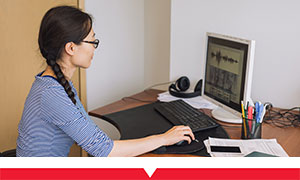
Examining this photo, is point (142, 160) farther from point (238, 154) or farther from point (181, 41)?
point (181, 41)

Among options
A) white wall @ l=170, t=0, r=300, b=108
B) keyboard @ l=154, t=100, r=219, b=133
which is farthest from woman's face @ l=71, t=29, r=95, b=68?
white wall @ l=170, t=0, r=300, b=108

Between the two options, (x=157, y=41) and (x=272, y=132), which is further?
(x=157, y=41)

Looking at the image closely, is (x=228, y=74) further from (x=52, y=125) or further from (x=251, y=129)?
(x=52, y=125)

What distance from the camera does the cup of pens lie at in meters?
1.45

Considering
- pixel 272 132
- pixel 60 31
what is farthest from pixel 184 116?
pixel 60 31

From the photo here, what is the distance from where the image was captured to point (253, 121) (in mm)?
1454

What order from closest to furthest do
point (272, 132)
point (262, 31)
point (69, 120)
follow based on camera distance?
point (69, 120), point (272, 132), point (262, 31)

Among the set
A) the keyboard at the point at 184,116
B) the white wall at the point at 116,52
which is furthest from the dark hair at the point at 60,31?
the white wall at the point at 116,52

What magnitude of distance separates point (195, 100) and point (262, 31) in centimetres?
52
